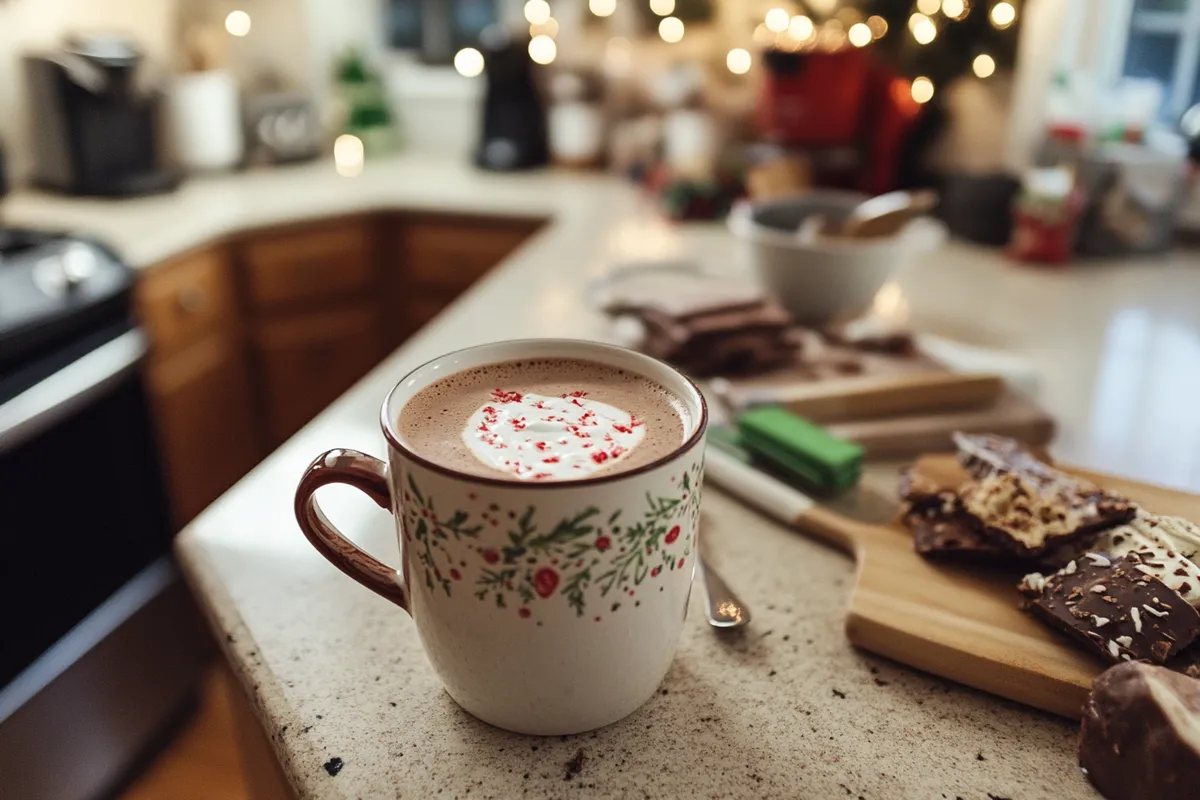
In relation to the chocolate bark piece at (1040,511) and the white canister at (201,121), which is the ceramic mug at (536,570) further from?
the white canister at (201,121)

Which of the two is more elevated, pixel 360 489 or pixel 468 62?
pixel 468 62

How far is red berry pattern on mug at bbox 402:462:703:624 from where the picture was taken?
1.65 feet

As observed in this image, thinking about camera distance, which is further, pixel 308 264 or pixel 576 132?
pixel 576 132

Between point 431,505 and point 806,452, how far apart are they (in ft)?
1.38

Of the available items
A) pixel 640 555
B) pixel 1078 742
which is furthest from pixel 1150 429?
pixel 640 555

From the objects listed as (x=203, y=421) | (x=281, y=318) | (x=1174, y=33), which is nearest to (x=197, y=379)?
(x=203, y=421)

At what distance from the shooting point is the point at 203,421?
2.03 metres

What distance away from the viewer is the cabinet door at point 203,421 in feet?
6.26

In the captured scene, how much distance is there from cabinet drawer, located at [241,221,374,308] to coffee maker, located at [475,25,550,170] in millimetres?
415

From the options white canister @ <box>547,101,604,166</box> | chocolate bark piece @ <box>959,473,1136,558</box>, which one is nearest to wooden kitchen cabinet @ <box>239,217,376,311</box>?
white canister @ <box>547,101,604,166</box>

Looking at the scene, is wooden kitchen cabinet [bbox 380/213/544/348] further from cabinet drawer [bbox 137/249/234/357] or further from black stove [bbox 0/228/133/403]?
black stove [bbox 0/228/133/403]

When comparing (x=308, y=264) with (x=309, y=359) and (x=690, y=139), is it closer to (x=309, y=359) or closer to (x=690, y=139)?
(x=309, y=359)

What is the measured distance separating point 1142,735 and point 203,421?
1.89 m

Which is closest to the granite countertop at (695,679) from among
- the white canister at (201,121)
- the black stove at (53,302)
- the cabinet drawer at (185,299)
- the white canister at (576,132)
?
the black stove at (53,302)
